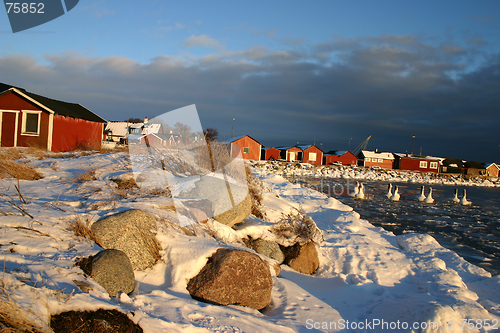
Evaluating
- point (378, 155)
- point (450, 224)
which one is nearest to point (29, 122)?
point (450, 224)

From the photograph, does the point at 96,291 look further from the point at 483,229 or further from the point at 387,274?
the point at 483,229

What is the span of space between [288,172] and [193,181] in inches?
1276

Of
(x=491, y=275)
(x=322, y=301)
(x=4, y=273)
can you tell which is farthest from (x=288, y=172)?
(x=4, y=273)

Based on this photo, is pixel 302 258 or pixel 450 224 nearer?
pixel 302 258

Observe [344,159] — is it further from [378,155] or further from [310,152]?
[310,152]

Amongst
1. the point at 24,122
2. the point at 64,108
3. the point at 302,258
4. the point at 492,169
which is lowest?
the point at 302,258

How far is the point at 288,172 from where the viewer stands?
37.9 metres

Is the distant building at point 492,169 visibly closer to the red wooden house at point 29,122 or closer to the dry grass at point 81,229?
the red wooden house at point 29,122

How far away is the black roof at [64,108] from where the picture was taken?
1612cm

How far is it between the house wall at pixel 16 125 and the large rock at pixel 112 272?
1530 cm

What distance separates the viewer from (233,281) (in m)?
3.62

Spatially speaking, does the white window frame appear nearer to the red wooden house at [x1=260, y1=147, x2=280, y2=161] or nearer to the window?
the window

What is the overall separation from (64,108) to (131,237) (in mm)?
18305

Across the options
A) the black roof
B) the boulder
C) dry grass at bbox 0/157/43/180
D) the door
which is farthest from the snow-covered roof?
dry grass at bbox 0/157/43/180
